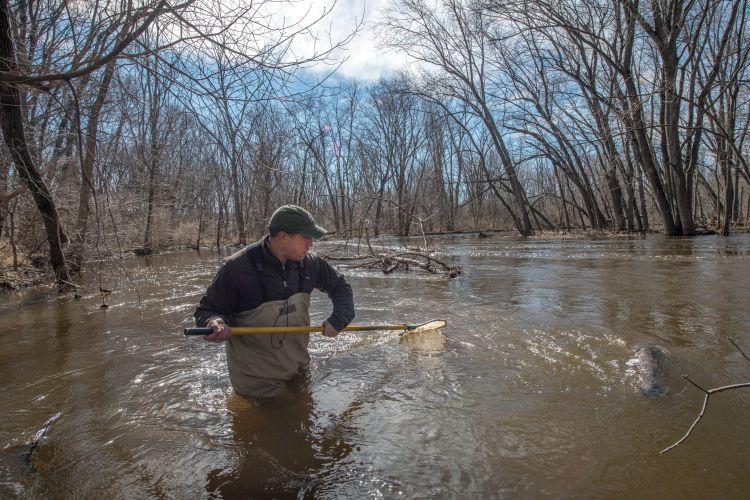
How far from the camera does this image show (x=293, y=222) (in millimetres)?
2785

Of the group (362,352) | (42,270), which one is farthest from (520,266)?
(42,270)

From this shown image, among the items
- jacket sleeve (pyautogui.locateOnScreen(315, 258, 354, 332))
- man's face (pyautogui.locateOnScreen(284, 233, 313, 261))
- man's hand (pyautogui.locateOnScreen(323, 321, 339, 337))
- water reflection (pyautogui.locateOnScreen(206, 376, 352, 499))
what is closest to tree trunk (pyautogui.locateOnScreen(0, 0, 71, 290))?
man's face (pyautogui.locateOnScreen(284, 233, 313, 261))

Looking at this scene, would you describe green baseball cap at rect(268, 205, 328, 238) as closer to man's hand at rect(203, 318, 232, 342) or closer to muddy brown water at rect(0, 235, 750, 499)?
man's hand at rect(203, 318, 232, 342)

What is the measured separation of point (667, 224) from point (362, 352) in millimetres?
16631

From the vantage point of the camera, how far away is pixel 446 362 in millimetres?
3816

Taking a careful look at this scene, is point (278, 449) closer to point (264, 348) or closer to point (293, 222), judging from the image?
point (264, 348)

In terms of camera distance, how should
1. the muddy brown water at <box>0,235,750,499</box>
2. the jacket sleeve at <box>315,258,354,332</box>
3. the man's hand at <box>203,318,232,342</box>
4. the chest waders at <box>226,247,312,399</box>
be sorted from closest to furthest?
the muddy brown water at <box>0,235,750,499</box>, the man's hand at <box>203,318,232,342</box>, the chest waders at <box>226,247,312,399</box>, the jacket sleeve at <box>315,258,354,332</box>

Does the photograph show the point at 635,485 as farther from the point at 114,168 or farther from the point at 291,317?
the point at 114,168

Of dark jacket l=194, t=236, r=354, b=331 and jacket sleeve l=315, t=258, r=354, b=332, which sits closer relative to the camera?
dark jacket l=194, t=236, r=354, b=331

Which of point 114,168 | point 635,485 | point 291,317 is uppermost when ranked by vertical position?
point 114,168

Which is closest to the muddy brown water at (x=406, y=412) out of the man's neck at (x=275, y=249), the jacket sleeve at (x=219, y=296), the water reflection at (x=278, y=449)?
the water reflection at (x=278, y=449)

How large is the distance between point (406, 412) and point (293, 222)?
146cm

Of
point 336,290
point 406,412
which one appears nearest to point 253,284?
point 336,290

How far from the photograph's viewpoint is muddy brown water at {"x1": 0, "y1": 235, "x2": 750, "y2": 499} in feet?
7.04
